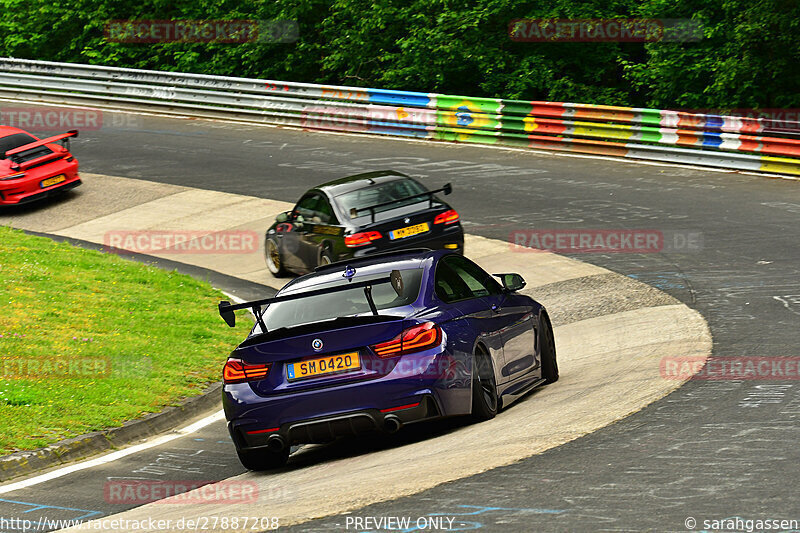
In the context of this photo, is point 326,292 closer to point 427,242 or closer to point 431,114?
point 427,242

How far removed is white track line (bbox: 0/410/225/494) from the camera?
27.7ft

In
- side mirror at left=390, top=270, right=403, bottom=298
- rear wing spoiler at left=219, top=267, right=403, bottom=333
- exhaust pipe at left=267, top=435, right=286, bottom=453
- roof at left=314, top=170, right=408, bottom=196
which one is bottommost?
exhaust pipe at left=267, top=435, right=286, bottom=453

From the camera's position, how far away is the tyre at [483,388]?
27.3ft

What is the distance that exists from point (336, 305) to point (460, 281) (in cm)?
123

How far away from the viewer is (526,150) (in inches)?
1005

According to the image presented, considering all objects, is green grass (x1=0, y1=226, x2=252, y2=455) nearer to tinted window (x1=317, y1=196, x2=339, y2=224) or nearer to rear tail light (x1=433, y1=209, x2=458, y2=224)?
tinted window (x1=317, y1=196, x2=339, y2=224)

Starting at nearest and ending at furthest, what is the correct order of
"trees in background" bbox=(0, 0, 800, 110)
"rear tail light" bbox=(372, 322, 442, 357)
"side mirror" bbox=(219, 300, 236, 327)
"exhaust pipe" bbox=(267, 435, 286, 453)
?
"rear tail light" bbox=(372, 322, 442, 357), "exhaust pipe" bbox=(267, 435, 286, 453), "side mirror" bbox=(219, 300, 236, 327), "trees in background" bbox=(0, 0, 800, 110)

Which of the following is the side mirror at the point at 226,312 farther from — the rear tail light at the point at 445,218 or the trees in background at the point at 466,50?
the trees in background at the point at 466,50

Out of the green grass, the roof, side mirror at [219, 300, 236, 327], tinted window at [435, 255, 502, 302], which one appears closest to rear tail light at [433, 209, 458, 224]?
the roof

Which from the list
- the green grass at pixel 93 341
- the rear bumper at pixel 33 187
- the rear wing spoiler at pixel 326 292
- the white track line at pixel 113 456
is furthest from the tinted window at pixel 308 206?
the rear bumper at pixel 33 187

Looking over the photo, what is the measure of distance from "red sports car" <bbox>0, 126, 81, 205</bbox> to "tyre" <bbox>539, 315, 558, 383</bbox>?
16027 millimetres

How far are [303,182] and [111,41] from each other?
1902 cm

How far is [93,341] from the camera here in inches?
494

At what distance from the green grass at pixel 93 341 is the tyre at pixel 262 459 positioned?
1.99 metres
